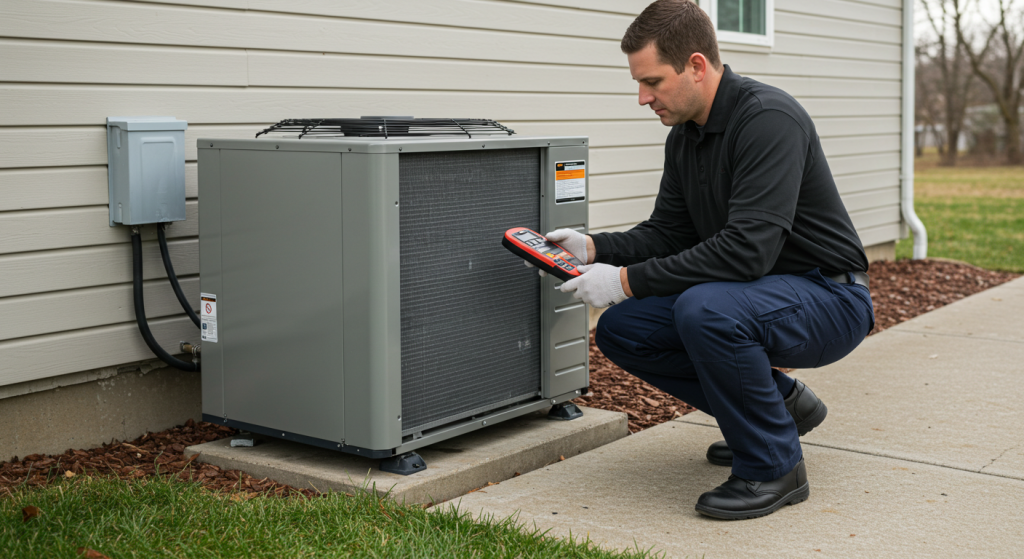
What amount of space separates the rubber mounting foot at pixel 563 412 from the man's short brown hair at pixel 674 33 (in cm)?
131

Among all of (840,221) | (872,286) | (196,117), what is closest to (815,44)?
(872,286)

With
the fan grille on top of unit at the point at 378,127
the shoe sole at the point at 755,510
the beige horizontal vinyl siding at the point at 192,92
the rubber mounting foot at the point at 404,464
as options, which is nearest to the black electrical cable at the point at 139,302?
the beige horizontal vinyl siding at the point at 192,92

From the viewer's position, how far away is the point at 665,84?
3041 mm

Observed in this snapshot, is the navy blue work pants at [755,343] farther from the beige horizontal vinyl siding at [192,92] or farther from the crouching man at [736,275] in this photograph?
the beige horizontal vinyl siding at [192,92]

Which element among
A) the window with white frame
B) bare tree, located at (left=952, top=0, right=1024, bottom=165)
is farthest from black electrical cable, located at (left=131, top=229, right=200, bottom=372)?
bare tree, located at (left=952, top=0, right=1024, bottom=165)

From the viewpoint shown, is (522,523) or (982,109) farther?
(982,109)

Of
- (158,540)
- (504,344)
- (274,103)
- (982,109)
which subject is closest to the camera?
(158,540)

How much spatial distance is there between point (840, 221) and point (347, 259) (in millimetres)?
1518

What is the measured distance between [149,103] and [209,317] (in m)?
0.79

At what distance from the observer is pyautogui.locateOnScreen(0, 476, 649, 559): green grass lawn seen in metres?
2.45

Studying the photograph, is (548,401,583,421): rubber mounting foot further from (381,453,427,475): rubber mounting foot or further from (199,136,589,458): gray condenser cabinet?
(381,453,427,475): rubber mounting foot

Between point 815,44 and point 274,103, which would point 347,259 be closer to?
point 274,103

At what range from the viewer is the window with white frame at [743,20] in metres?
6.32

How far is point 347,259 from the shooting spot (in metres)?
2.86
